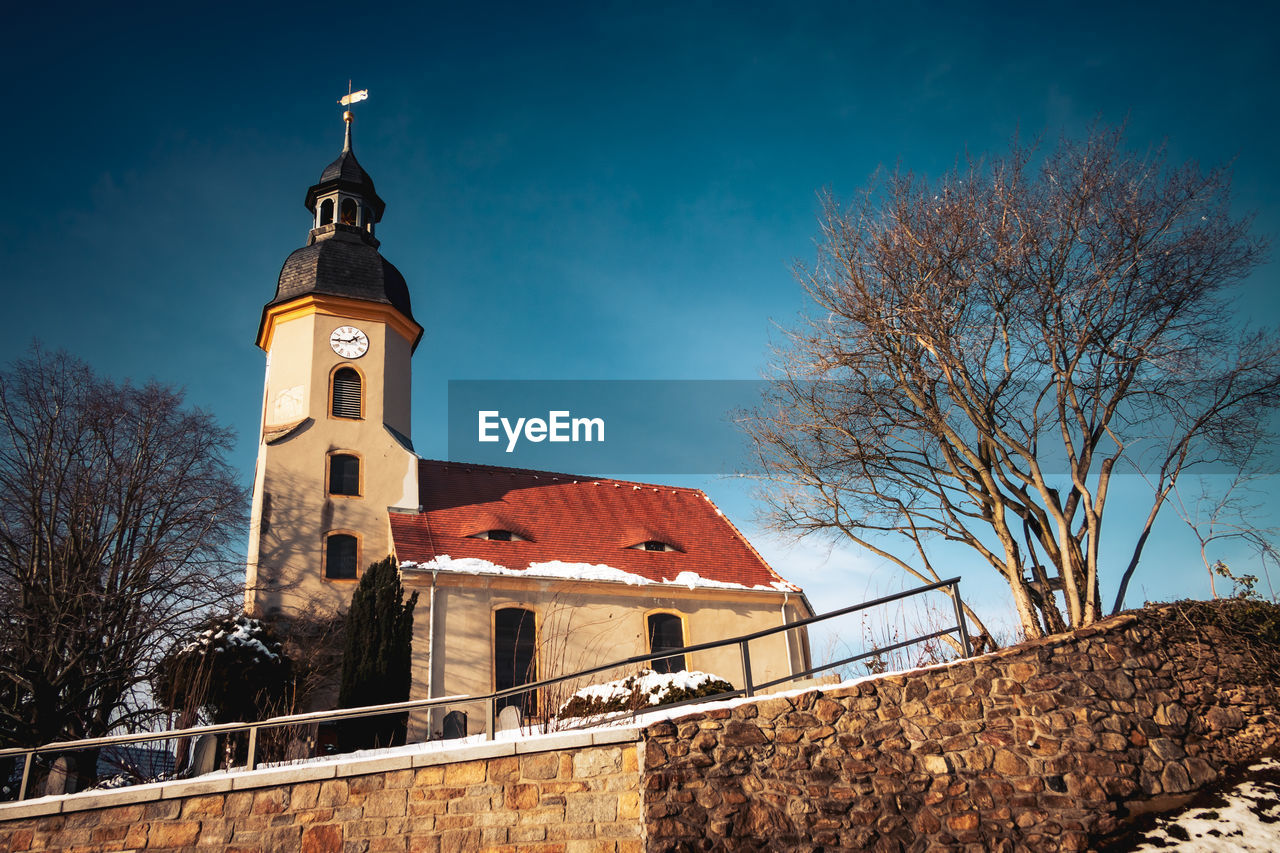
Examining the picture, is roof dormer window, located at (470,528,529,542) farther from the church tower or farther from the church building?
the church tower

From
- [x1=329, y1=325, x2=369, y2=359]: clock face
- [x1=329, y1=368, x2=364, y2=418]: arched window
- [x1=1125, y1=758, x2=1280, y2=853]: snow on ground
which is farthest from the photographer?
[x1=329, y1=325, x2=369, y2=359]: clock face

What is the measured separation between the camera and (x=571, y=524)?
849 inches

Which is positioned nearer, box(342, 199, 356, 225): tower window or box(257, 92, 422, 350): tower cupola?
box(257, 92, 422, 350): tower cupola

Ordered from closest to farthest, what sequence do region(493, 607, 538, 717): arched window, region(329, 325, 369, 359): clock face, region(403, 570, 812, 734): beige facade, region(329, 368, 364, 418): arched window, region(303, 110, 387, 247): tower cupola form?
region(403, 570, 812, 734): beige facade, region(493, 607, 538, 717): arched window, region(329, 368, 364, 418): arched window, region(329, 325, 369, 359): clock face, region(303, 110, 387, 247): tower cupola

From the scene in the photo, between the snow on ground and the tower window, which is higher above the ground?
the tower window

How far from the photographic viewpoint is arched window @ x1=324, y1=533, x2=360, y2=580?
63.6 feet

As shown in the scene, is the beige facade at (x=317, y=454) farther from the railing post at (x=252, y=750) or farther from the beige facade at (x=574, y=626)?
the railing post at (x=252, y=750)

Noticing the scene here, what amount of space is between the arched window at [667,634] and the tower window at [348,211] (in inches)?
541

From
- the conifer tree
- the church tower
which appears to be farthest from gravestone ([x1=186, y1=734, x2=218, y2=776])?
the church tower

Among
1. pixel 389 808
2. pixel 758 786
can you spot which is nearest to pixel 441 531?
pixel 389 808

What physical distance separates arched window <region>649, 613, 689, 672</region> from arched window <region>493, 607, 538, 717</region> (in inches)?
104

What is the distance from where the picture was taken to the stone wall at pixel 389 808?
760 centimetres

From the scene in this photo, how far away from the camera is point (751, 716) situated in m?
7.89

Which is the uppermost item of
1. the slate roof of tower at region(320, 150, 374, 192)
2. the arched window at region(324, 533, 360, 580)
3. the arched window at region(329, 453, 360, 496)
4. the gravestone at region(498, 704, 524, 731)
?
the slate roof of tower at region(320, 150, 374, 192)
